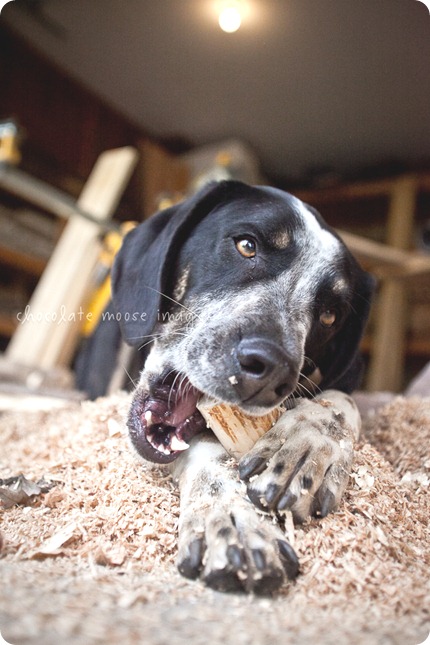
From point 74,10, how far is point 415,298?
13.2ft

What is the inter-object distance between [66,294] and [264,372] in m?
2.06

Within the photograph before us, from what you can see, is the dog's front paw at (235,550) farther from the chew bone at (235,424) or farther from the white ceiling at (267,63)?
the white ceiling at (267,63)

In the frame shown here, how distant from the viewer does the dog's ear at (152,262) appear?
55.3 inches

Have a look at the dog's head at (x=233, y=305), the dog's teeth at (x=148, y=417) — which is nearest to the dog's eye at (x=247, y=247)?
the dog's head at (x=233, y=305)

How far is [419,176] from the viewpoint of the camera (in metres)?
5.05

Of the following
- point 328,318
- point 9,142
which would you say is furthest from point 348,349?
point 9,142

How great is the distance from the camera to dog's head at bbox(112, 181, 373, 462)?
3.52 feet

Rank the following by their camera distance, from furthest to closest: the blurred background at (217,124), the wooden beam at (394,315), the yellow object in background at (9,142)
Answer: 1. the wooden beam at (394,315)
2. the yellow object in background at (9,142)
3. the blurred background at (217,124)

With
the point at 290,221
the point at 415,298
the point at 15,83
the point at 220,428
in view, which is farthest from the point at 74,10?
the point at 415,298

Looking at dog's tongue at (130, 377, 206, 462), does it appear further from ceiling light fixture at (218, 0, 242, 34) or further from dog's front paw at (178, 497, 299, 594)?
ceiling light fixture at (218, 0, 242, 34)

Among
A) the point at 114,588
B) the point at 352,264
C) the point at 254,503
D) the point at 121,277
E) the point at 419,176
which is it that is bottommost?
the point at 114,588

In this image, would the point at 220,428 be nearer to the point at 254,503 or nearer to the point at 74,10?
the point at 254,503

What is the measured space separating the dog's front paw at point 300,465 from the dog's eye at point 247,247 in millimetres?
419

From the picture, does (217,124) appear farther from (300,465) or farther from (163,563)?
(163,563)
